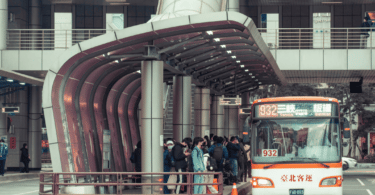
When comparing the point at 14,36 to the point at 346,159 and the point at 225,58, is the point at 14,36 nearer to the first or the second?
the point at 225,58

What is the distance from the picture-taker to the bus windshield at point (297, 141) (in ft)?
43.9

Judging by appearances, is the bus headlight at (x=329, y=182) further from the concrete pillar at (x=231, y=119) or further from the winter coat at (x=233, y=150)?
the concrete pillar at (x=231, y=119)

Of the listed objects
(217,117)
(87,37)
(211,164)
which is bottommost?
(211,164)

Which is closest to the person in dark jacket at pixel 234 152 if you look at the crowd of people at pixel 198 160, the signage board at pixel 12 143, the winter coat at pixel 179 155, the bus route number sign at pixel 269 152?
the crowd of people at pixel 198 160

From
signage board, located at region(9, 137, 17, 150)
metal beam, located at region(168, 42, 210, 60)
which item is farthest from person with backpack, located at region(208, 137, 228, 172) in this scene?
signage board, located at region(9, 137, 17, 150)

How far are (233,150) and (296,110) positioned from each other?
4335 mm

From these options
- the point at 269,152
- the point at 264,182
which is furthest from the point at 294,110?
the point at 264,182

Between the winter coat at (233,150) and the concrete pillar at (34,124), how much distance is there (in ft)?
56.1

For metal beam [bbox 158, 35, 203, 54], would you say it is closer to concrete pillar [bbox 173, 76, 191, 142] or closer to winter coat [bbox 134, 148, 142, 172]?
winter coat [bbox 134, 148, 142, 172]

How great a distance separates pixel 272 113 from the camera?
45.8ft

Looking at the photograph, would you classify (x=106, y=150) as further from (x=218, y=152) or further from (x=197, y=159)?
(x=218, y=152)

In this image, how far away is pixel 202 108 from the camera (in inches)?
951

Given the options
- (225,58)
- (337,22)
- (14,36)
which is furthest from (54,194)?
(337,22)

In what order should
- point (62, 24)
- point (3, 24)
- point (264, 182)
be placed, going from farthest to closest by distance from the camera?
point (62, 24) < point (3, 24) < point (264, 182)
